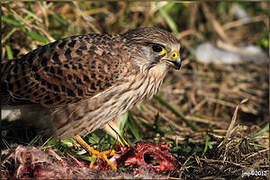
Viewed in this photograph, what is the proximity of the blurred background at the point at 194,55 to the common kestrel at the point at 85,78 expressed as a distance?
24.6 inches

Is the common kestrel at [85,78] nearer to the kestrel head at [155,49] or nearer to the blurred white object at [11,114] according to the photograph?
the kestrel head at [155,49]

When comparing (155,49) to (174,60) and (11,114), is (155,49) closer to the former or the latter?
(174,60)

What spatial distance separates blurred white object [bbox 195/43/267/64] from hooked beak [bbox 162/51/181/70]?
2.43 metres

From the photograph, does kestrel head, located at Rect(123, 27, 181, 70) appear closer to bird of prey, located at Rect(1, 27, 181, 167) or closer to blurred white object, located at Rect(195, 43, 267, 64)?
bird of prey, located at Rect(1, 27, 181, 167)

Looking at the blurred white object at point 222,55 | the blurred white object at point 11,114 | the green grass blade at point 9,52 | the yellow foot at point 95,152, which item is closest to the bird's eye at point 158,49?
the yellow foot at point 95,152

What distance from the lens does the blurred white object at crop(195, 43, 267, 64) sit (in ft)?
20.0

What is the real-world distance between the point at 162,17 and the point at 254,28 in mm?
1735

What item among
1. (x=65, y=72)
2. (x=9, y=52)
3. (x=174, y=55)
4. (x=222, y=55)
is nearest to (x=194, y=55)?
(x=222, y=55)

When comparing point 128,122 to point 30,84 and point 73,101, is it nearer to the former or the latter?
point 73,101

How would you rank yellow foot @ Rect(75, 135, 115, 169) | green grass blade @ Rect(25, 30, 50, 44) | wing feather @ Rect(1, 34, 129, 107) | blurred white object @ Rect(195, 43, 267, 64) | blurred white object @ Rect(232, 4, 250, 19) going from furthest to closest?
blurred white object @ Rect(232, 4, 250, 19), blurred white object @ Rect(195, 43, 267, 64), green grass blade @ Rect(25, 30, 50, 44), wing feather @ Rect(1, 34, 129, 107), yellow foot @ Rect(75, 135, 115, 169)

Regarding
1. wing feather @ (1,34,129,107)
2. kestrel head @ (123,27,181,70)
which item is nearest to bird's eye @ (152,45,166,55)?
kestrel head @ (123,27,181,70)

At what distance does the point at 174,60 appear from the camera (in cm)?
364

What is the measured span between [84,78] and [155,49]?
2.32 ft

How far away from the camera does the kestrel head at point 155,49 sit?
3.63 metres
